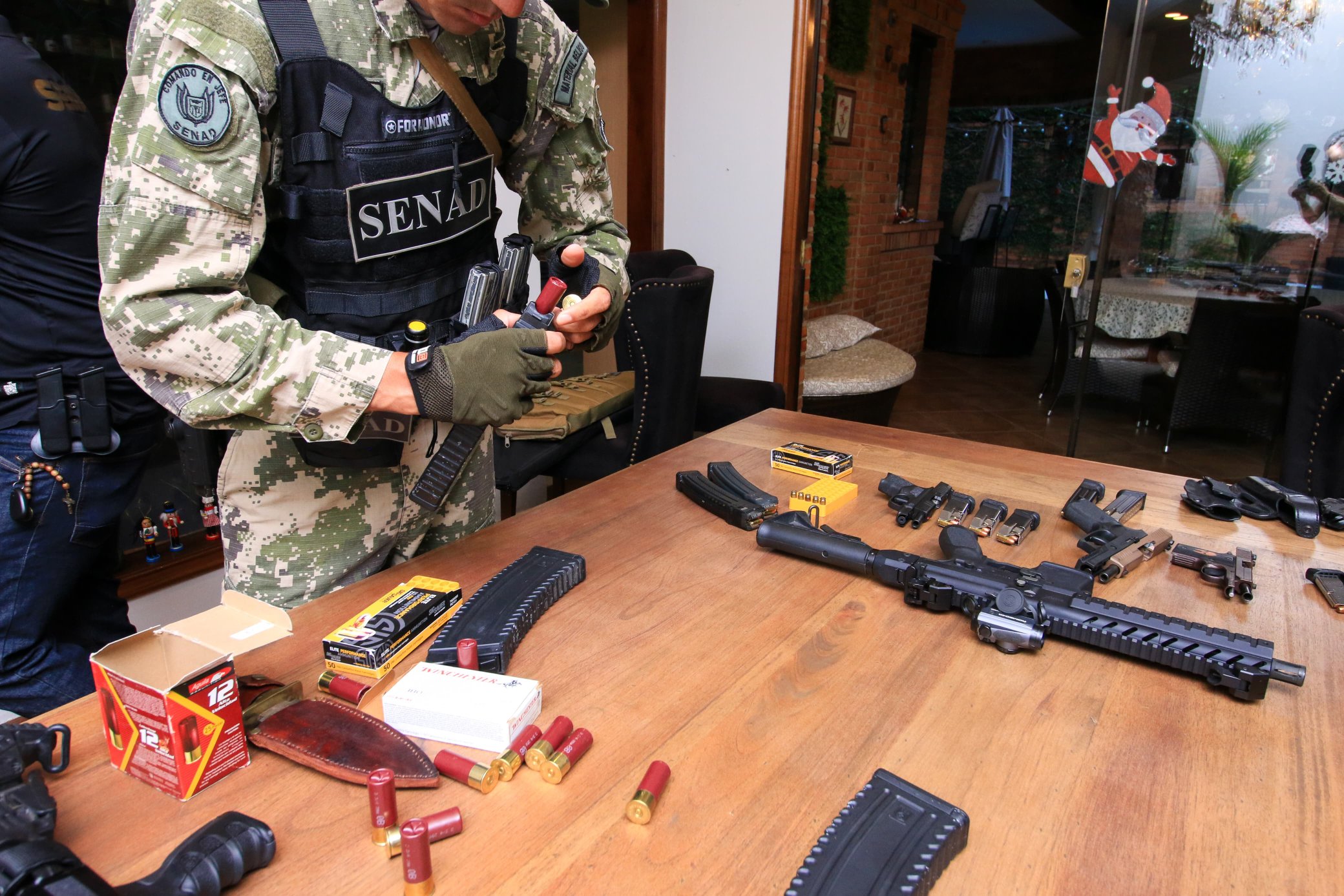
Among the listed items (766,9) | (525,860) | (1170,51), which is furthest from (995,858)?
(1170,51)

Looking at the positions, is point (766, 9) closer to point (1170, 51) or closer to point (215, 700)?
point (1170, 51)

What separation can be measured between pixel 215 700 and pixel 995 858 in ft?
2.26

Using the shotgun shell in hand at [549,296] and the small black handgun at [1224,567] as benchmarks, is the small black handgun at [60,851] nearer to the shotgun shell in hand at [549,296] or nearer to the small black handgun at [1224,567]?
the shotgun shell in hand at [549,296]

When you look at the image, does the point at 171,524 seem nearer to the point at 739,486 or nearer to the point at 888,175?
the point at 739,486

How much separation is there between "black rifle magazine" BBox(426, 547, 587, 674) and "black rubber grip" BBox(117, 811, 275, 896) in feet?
0.92

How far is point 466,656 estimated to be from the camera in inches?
35.1

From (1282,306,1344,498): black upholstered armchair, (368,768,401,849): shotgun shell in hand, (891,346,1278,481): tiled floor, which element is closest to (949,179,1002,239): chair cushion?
(891,346,1278,481): tiled floor

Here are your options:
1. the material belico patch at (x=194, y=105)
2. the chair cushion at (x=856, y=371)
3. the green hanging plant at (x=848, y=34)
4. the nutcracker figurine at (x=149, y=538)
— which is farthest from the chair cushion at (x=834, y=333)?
the material belico patch at (x=194, y=105)

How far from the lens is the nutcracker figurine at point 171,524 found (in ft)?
7.80

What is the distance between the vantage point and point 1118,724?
2.87ft

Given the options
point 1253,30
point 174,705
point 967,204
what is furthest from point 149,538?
point 967,204

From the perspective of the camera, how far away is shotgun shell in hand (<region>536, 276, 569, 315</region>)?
1166 mm

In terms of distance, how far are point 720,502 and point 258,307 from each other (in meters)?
0.76

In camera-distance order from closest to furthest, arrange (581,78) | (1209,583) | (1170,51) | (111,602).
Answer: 1. (1209,583)
2. (581,78)
3. (111,602)
4. (1170,51)
